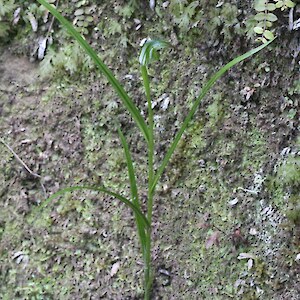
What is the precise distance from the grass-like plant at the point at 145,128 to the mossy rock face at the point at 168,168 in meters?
0.18

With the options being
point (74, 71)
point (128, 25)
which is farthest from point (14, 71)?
point (128, 25)

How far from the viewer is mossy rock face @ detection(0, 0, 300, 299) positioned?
1343 mm

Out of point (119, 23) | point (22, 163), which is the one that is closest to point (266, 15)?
point (119, 23)

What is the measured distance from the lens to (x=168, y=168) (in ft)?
4.79

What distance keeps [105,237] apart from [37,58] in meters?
0.74

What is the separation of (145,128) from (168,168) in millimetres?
360

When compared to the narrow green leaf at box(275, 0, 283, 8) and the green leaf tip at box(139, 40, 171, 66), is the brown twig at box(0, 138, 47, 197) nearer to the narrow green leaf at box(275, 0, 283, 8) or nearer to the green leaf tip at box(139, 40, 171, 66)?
the green leaf tip at box(139, 40, 171, 66)

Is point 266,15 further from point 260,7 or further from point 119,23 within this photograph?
point 119,23

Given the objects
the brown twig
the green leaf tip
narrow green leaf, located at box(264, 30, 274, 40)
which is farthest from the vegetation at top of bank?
the green leaf tip

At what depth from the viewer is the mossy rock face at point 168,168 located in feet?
4.41

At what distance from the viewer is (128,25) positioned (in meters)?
1.60

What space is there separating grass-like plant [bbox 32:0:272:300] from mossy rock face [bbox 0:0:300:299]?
177 millimetres

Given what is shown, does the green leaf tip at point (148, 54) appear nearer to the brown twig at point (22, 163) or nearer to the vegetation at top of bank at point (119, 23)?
the vegetation at top of bank at point (119, 23)

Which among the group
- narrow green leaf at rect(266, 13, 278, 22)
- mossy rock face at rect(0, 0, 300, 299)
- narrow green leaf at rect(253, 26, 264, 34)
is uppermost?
narrow green leaf at rect(266, 13, 278, 22)
